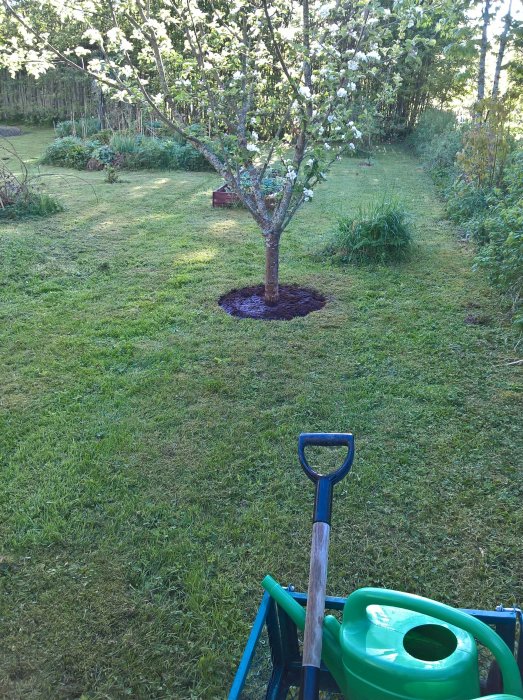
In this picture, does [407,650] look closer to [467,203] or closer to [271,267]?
[271,267]

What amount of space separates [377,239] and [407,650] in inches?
219

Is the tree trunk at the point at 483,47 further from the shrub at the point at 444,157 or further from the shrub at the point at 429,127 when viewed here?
the shrub at the point at 429,127

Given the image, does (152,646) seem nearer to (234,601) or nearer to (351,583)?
(234,601)

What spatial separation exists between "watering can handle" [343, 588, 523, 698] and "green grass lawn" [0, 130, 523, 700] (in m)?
0.88

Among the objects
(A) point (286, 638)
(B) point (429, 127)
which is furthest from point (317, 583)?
(B) point (429, 127)

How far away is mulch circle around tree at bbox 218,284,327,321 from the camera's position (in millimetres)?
5199

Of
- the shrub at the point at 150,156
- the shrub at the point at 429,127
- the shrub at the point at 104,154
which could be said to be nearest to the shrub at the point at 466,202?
the shrub at the point at 429,127

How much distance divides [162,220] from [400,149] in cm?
1216

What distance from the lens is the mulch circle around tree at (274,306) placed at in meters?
5.20

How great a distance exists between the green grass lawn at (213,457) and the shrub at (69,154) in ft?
25.8

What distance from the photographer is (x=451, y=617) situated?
139 cm

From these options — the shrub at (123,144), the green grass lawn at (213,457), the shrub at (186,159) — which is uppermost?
the shrub at (123,144)

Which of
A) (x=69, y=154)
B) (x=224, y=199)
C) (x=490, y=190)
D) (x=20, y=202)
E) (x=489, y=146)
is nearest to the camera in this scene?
(x=490, y=190)

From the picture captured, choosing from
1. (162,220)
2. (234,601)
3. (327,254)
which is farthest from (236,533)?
(162,220)
